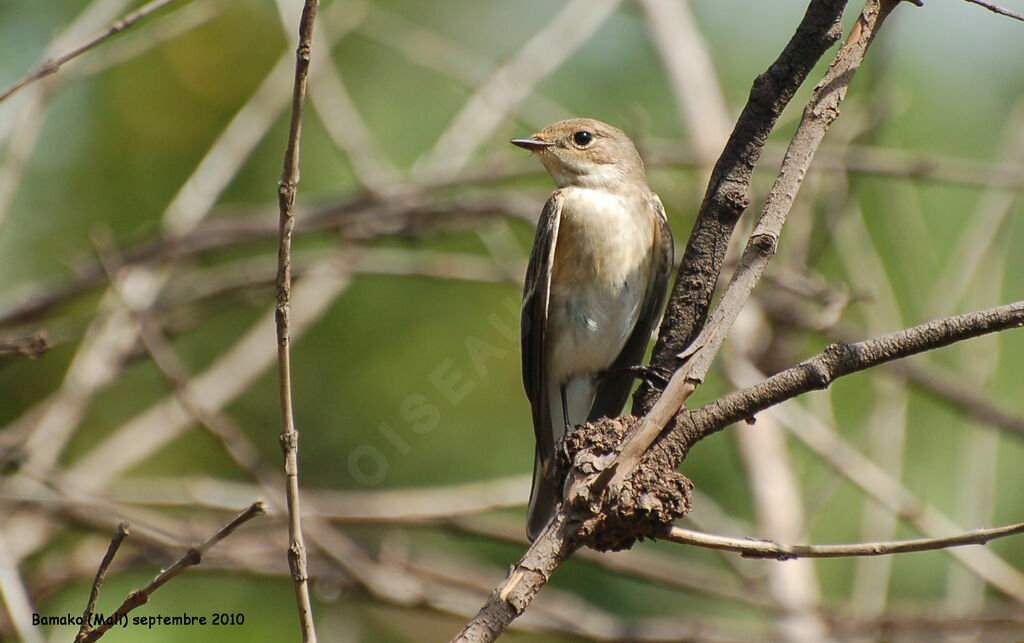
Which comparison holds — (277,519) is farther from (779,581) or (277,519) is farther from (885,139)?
(885,139)

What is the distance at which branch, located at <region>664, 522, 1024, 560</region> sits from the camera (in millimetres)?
1924

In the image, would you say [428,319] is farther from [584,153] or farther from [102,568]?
[102,568]

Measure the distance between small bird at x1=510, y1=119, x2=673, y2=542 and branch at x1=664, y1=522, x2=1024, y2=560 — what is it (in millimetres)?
2310

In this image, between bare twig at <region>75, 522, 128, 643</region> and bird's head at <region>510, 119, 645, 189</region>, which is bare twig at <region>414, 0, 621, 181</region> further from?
bare twig at <region>75, 522, 128, 643</region>

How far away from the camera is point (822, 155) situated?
4.99 m

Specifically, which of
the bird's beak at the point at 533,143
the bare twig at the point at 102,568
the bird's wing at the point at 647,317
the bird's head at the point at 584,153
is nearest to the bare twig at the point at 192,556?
the bare twig at the point at 102,568

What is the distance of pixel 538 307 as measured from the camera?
4500 millimetres

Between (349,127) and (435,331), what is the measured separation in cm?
118

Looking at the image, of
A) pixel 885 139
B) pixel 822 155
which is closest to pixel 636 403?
pixel 822 155

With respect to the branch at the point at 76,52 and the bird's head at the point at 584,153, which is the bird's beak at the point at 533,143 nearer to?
the bird's head at the point at 584,153

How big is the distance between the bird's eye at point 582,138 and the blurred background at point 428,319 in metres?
0.23

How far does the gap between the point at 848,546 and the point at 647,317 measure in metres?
2.68

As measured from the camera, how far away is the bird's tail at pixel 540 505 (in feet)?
12.5

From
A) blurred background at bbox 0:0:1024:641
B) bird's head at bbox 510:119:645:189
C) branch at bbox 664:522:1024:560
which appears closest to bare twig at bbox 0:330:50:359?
blurred background at bbox 0:0:1024:641
